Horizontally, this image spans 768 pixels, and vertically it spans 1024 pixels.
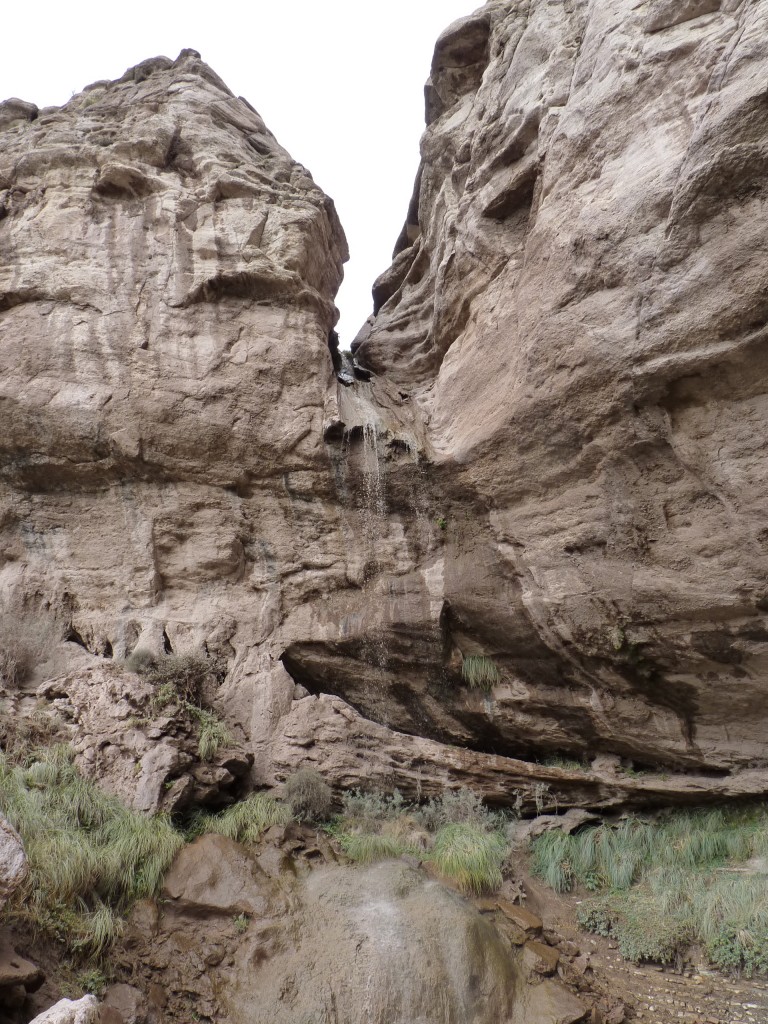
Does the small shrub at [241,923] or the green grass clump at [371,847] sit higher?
the green grass clump at [371,847]

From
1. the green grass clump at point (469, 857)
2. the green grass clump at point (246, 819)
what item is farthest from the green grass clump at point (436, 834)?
the green grass clump at point (246, 819)

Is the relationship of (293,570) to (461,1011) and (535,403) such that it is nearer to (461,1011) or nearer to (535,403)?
(535,403)

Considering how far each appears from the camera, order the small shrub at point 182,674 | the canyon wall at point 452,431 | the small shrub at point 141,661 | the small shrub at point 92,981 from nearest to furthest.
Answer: the small shrub at point 92,981
the canyon wall at point 452,431
the small shrub at point 182,674
the small shrub at point 141,661

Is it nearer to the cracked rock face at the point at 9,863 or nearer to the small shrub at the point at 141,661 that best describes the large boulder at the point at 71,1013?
the cracked rock face at the point at 9,863

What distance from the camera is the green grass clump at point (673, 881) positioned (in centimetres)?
591

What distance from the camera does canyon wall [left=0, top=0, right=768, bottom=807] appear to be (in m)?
6.68

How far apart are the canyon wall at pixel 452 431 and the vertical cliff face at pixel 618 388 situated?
35 mm

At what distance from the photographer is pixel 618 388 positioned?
6949 mm

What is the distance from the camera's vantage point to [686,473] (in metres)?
6.88

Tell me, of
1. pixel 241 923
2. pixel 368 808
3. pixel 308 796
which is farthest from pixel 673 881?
pixel 241 923

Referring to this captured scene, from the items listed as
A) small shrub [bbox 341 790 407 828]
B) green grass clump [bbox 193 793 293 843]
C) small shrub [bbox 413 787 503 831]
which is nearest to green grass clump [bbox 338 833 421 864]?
small shrub [bbox 341 790 407 828]

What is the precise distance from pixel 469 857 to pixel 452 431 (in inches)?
204

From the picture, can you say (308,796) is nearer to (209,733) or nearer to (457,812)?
(209,733)

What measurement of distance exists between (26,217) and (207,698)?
7.65 metres
